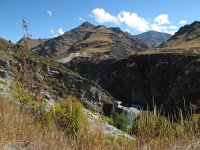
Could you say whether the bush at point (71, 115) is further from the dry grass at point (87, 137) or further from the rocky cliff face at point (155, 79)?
the rocky cliff face at point (155, 79)

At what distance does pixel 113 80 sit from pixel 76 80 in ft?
344

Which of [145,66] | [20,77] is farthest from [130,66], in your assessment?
[20,77]

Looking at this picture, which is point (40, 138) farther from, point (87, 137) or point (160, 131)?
point (160, 131)

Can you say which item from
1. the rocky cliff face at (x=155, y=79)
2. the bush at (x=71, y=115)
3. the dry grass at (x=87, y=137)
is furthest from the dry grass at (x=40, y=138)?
the rocky cliff face at (x=155, y=79)

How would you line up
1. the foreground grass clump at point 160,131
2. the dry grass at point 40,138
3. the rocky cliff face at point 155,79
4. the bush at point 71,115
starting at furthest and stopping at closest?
the rocky cliff face at point 155,79, the bush at point 71,115, the foreground grass clump at point 160,131, the dry grass at point 40,138

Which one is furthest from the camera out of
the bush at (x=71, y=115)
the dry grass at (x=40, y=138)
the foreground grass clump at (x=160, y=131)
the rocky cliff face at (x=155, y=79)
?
the rocky cliff face at (x=155, y=79)

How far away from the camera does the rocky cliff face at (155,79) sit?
376 feet

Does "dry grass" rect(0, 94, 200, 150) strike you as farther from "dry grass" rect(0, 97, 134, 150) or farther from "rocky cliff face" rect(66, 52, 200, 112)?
"rocky cliff face" rect(66, 52, 200, 112)

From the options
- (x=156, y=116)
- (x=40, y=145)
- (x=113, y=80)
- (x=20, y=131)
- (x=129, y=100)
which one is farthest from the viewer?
(x=113, y=80)

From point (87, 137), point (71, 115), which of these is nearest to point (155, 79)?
point (71, 115)

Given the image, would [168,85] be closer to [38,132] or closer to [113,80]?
[113,80]

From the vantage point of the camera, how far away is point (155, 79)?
483 ft

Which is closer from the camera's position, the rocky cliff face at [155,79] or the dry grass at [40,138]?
the dry grass at [40,138]

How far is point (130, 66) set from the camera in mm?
167000
